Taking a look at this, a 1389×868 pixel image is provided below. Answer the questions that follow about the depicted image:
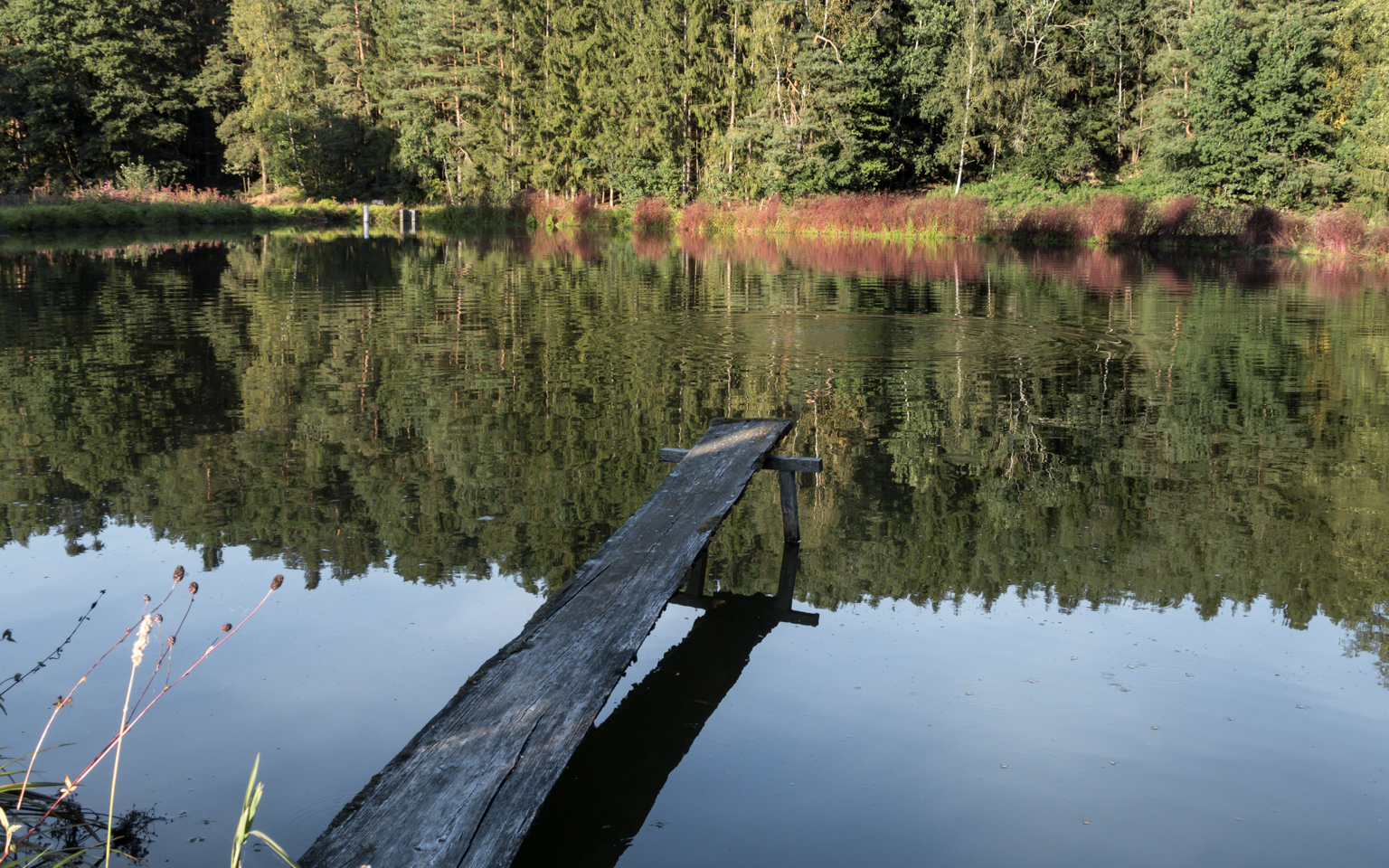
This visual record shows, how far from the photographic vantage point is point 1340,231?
91.2ft

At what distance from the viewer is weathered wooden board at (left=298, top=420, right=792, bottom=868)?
245 centimetres

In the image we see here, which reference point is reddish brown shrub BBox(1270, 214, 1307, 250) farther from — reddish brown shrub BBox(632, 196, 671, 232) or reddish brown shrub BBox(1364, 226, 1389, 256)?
reddish brown shrub BBox(632, 196, 671, 232)

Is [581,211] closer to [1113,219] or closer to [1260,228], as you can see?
[1113,219]

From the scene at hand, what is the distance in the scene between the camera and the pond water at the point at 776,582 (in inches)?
132

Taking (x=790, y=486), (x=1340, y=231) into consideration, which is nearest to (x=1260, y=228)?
(x=1340, y=231)

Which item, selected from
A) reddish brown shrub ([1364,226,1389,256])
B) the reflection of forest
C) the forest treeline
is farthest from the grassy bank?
the reflection of forest

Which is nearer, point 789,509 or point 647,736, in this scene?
point 647,736

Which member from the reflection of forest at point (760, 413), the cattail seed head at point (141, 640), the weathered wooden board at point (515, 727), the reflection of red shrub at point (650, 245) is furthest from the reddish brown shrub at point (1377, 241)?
the cattail seed head at point (141, 640)

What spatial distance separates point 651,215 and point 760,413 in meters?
37.1

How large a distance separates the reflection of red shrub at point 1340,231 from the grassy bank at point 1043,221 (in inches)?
0.9

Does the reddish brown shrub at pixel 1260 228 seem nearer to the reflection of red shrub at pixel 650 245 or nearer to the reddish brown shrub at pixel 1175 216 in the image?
the reddish brown shrub at pixel 1175 216

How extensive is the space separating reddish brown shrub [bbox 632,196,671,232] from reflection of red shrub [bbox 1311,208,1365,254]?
2412 centimetres

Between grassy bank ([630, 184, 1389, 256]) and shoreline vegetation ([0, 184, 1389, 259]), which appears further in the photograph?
shoreline vegetation ([0, 184, 1389, 259])

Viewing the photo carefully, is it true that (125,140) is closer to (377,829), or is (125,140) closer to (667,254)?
(667,254)
